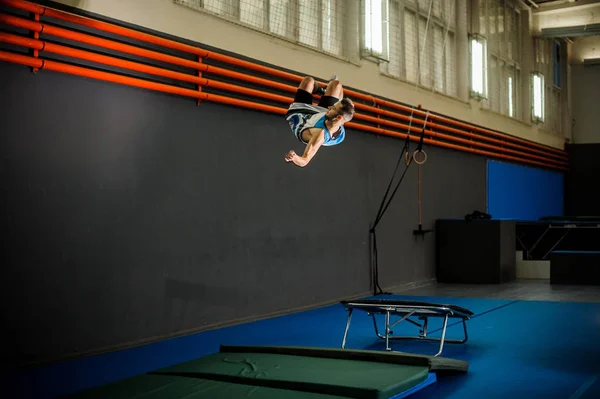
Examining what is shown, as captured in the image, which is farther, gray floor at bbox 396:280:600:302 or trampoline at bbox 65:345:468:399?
gray floor at bbox 396:280:600:302

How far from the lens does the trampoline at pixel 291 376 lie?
3.55 m

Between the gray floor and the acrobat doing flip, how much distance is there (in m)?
4.22

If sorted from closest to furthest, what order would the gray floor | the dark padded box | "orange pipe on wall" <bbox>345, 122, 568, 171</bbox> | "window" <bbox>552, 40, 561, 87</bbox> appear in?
the gray floor, "orange pipe on wall" <bbox>345, 122, 568, 171</bbox>, the dark padded box, "window" <bbox>552, 40, 561, 87</bbox>

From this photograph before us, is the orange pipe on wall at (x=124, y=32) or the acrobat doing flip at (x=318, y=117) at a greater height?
the orange pipe on wall at (x=124, y=32)

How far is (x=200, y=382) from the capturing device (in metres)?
3.84

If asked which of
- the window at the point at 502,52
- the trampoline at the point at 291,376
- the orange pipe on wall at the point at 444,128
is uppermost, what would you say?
the window at the point at 502,52

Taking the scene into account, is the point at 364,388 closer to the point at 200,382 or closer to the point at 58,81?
the point at 200,382

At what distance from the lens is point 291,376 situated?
12.6ft

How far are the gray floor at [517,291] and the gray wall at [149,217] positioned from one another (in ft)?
4.27

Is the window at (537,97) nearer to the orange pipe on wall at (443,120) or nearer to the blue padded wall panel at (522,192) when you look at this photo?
the orange pipe on wall at (443,120)

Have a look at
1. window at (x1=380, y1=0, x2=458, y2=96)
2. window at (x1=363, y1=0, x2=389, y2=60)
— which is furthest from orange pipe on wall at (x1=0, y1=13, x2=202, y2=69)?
window at (x1=380, y1=0, x2=458, y2=96)

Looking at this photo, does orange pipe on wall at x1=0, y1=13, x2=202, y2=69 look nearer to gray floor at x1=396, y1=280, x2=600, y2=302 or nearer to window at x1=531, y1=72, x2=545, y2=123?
gray floor at x1=396, y1=280, x2=600, y2=302

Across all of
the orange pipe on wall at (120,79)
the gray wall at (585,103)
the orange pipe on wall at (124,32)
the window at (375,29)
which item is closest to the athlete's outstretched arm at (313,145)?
the orange pipe on wall at (120,79)

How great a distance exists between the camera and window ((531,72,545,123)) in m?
14.5
